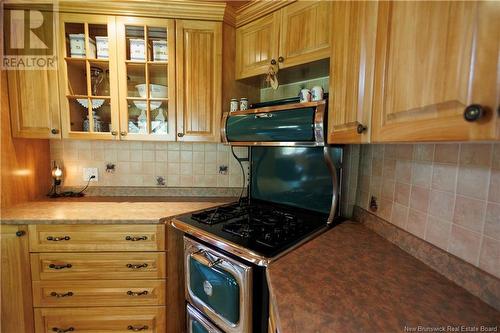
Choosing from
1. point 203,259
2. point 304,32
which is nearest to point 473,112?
point 304,32


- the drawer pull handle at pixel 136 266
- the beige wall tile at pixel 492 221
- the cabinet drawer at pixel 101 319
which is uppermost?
the beige wall tile at pixel 492 221

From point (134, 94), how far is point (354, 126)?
1.56m

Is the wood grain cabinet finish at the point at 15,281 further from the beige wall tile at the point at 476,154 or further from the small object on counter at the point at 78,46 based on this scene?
the beige wall tile at the point at 476,154

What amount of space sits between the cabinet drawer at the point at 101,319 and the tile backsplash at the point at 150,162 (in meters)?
0.90

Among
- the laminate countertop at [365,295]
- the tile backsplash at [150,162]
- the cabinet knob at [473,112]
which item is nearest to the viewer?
the cabinet knob at [473,112]

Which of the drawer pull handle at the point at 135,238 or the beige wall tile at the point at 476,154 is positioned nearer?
the beige wall tile at the point at 476,154

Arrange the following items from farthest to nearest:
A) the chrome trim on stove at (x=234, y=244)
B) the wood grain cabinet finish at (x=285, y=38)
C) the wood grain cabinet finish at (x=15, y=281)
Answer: the wood grain cabinet finish at (x=15, y=281), the wood grain cabinet finish at (x=285, y=38), the chrome trim on stove at (x=234, y=244)

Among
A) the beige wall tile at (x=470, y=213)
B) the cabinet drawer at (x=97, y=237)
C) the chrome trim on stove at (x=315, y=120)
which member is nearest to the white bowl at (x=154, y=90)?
the chrome trim on stove at (x=315, y=120)

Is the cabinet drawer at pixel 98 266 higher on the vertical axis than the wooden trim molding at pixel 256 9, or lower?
lower

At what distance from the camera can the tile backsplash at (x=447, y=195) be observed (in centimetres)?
68

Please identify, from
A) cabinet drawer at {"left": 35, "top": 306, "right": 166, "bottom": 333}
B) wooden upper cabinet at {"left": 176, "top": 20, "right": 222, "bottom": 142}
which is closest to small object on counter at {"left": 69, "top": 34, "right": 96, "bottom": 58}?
wooden upper cabinet at {"left": 176, "top": 20, "right": 222, "bottom": 142}

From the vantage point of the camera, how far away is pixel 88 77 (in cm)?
162

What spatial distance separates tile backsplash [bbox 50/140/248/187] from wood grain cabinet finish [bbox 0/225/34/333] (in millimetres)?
634

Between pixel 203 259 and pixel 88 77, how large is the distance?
1521mm
